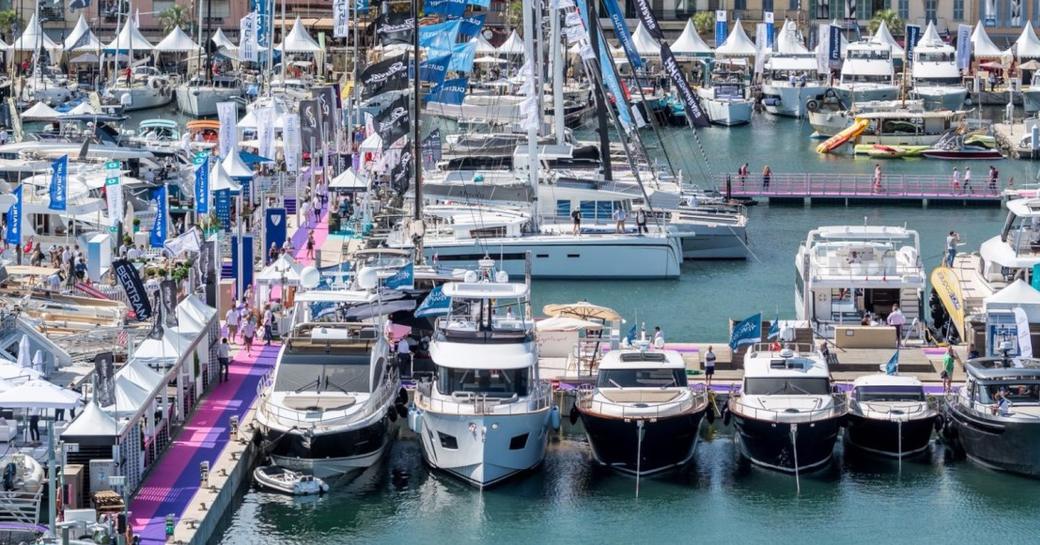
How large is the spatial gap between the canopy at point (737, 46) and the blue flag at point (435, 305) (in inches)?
3571

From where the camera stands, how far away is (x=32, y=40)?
141875mm

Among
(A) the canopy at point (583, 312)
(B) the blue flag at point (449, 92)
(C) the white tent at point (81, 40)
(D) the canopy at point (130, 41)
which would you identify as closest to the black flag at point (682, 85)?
(B) the blue flag at point (449, 92)

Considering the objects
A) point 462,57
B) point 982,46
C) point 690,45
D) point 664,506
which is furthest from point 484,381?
point 982,46

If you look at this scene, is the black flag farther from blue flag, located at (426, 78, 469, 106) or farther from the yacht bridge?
blue flag, located at (426, 78, 469, 106)

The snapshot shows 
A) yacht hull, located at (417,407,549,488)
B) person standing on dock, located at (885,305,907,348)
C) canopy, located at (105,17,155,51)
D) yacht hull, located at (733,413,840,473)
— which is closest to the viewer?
yacht hull, located at (417,407,549,488)

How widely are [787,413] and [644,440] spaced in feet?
10.8

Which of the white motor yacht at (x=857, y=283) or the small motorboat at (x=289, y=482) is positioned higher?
the white motor yacht at (x=857, y=283)

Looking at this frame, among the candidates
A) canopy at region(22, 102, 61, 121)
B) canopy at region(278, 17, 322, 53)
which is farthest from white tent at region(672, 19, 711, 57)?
canopy at region(22, 102, 61, 121)

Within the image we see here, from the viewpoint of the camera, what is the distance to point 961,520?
156ft

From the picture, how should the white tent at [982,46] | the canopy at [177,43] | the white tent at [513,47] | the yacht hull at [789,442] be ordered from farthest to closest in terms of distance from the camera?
1. the white tent at [982,46]
2. the canopy at [177,43]
3. the white tent at [513,47]
4. the yacht hull at [789,442]

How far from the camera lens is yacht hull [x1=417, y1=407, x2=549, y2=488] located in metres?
48.5

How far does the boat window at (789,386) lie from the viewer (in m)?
50.4

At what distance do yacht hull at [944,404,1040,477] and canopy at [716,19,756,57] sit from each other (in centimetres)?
9452

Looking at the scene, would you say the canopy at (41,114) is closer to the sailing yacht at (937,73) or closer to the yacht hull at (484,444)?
the sailing yacht at (937,73)
